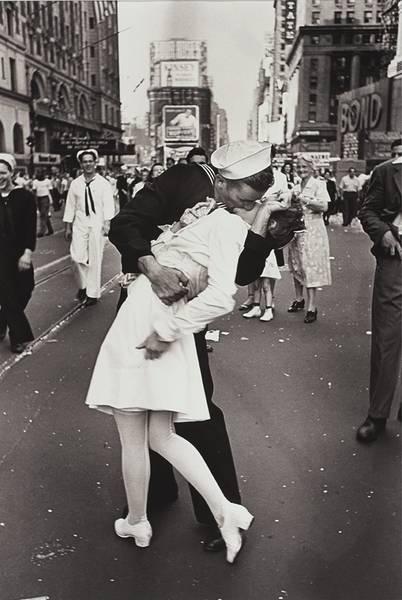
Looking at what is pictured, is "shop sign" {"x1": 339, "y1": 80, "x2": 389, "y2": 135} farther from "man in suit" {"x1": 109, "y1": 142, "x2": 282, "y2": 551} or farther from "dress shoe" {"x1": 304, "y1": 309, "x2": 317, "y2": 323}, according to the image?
"man in suit" {"x1": 109, "y1": 142, "x2": 282, "y2": 551}

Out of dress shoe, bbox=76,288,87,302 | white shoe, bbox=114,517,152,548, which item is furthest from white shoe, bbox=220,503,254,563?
dress shoe, bbox=76,288,87,302

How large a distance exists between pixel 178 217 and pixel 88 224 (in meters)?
6.03

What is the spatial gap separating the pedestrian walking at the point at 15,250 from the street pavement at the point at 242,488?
0.30 metres

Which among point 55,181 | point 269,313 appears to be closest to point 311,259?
point 269,313

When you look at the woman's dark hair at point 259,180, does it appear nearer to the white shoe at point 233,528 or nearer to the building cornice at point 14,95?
the white shoe at point 233,528

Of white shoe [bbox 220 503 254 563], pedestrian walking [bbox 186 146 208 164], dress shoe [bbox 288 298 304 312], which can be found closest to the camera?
white shoe [bbox 220 503 254 563]

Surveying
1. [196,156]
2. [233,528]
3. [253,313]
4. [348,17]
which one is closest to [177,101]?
[348,17]

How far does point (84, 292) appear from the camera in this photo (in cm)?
892

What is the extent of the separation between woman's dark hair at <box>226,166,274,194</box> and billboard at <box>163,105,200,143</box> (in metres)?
66.8

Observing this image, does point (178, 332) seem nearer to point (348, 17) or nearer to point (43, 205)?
point (43, 205)

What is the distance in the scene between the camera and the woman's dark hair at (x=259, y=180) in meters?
2.63

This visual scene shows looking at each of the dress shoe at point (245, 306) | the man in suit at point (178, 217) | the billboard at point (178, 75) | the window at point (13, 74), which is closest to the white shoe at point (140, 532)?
the man in suit at point (178, 217)

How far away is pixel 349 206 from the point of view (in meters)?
21.2

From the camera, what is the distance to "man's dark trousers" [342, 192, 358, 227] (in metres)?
20.8
